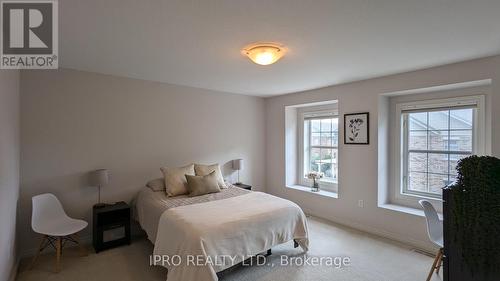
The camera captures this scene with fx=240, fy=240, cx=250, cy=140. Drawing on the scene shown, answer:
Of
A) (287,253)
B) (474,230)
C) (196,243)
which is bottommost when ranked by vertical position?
(287,253)

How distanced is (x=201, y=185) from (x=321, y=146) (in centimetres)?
267

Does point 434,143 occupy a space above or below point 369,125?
below

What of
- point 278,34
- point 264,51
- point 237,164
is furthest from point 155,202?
point 278,34

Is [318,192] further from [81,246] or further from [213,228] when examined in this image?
[81,246]

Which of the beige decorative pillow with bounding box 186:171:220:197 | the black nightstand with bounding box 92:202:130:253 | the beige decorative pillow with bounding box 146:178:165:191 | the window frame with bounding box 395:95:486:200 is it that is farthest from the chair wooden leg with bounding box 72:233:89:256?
the window frame with bounding box 395:95:486:200

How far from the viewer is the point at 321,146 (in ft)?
16.2

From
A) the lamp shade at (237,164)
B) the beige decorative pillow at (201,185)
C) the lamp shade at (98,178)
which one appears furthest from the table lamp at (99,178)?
the lamp shade at (237,164)

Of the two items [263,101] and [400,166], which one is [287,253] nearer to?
[400,166]

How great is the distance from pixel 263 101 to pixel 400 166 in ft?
9.70

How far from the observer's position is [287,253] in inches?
119

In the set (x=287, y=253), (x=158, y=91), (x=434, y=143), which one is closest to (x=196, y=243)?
(x=287, y=253)

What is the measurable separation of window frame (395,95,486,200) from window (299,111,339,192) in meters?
1.07

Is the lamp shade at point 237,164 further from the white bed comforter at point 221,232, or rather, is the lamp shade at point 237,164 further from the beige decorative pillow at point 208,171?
the white bed comforter at point 221,232

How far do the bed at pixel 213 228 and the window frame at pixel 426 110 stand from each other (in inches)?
75.2
